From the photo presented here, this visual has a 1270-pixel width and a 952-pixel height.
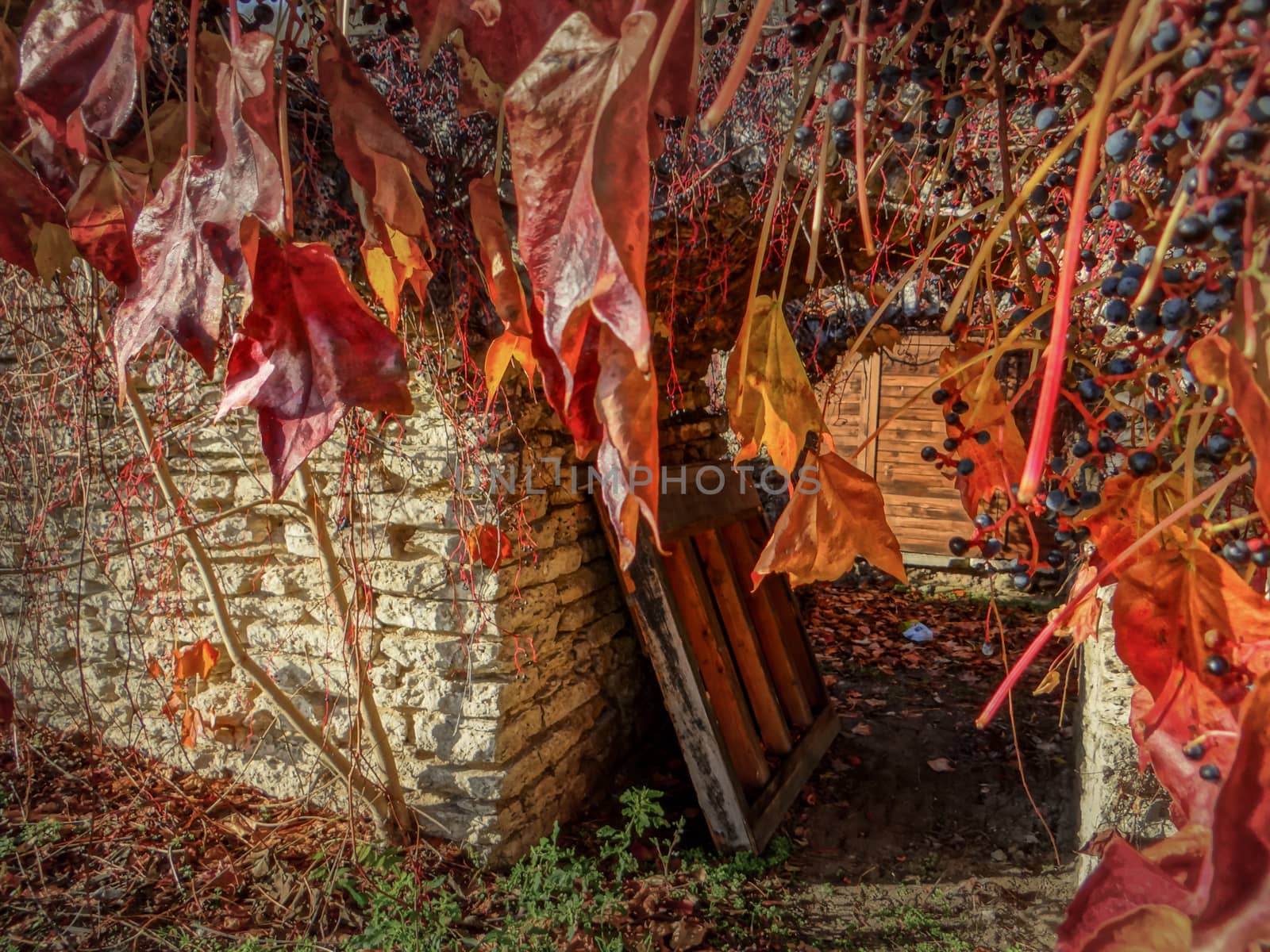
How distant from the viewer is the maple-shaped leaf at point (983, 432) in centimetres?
67

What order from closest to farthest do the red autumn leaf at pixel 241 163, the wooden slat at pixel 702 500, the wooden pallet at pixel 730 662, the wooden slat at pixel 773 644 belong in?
the red autumn leaf at pixel 241 163 < the wooden pallet at pixel 730 662 < the wooden slat at pixel 702 500 < the wooden slat at pixel 773 644

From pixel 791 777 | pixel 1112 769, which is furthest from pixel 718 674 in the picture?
pixel 1112 769

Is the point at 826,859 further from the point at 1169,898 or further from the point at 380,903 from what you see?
the point at 1169,898

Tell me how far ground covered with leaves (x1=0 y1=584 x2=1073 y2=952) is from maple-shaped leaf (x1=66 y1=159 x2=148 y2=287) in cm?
202

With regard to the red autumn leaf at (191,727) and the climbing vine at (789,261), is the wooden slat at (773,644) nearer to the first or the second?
the red autumn leaf at (191,727)

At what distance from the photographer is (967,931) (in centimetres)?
258

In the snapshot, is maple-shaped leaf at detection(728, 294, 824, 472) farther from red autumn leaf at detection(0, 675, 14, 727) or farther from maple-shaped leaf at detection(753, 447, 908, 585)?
red autumn leaf at detection(0, 675, 14, 727)

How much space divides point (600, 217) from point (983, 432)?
498 millimetres

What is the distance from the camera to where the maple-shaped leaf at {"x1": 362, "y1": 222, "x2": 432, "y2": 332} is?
65cm

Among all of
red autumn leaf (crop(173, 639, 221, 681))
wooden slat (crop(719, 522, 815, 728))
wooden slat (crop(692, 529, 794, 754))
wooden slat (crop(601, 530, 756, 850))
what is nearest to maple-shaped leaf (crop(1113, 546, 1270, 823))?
wooden slat (crop(601, 530, 756, 850))

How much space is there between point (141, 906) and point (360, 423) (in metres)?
1.57

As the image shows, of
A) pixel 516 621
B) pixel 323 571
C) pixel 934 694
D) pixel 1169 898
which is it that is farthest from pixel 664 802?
pixel 1169 898

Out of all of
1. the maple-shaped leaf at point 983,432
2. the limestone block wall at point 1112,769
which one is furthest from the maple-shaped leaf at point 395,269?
the limestone block wall at point 1112,769

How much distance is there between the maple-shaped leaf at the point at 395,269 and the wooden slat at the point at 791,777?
8.75ft
